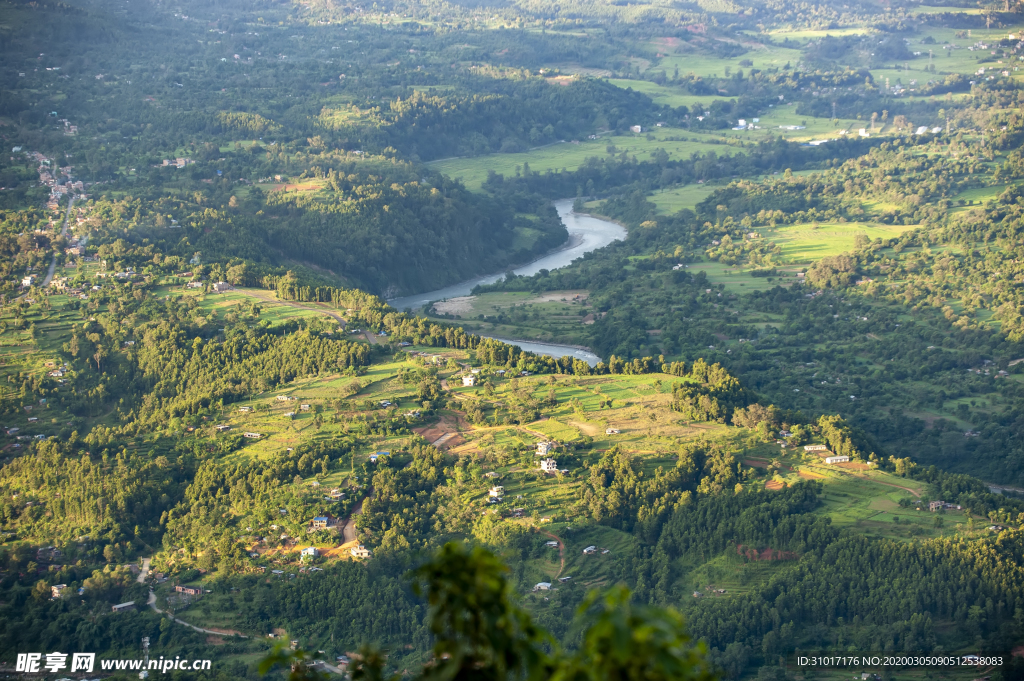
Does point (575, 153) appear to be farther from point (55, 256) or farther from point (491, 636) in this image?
point (491, 636)

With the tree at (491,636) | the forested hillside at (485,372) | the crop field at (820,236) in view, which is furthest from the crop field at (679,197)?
the tree at (491,636)

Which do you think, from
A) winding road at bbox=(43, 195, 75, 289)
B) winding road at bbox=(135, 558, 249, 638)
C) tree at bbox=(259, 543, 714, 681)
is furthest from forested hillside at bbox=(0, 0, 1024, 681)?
winding road at bbox=(43, 195, 75, 289)

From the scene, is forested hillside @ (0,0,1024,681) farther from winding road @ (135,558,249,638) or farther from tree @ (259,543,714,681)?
winding road @ (135,558,249,638)

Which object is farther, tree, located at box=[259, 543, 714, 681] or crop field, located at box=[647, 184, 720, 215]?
crop field, located at box=[647, 184, 720, 215]

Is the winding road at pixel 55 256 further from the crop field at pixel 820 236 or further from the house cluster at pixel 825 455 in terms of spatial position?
the crop field at pixel 820 236

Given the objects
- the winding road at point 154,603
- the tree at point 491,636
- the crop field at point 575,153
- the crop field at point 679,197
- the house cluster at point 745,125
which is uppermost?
the tree at point 491,636

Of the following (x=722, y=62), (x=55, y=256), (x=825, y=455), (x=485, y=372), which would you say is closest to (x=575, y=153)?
(x=722, y=62)

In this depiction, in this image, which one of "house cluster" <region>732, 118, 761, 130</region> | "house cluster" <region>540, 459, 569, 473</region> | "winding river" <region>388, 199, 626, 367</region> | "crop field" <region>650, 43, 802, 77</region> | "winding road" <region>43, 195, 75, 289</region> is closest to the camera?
"house cluster" <region>540, 459, 569, 473</region>

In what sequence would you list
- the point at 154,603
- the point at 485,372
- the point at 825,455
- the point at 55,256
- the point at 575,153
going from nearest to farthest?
1. the point at 154,603
2. the point at 825,455
3. the point at 485,372
4. the point at 55,256
5. the point at 575,153
